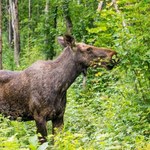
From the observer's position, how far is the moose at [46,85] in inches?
341

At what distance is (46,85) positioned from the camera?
28.7ft

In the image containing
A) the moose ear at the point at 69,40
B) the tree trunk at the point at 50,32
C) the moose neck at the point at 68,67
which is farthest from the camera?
the tree trunk at the point at 50,32

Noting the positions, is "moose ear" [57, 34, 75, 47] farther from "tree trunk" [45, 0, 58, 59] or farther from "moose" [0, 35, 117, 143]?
"tree trunk" [45, 0, 58, 59]

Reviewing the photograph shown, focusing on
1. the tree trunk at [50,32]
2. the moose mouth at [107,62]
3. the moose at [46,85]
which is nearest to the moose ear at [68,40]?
the moose at [46,85]

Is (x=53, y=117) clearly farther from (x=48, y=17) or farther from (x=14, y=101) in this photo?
(x=48, y=17)

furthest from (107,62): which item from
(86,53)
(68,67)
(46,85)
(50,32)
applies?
(50,32)

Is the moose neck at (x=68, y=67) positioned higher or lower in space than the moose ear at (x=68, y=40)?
lower

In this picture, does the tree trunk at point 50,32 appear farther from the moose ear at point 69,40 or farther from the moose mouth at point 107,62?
the moose mouth at point 107,62

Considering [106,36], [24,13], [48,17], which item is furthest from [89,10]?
[24,13]

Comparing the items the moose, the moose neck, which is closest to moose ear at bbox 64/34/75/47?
the moose

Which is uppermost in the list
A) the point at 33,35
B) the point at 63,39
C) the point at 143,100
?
the point at 63,39

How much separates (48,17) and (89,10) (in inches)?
202

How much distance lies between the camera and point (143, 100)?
770cm

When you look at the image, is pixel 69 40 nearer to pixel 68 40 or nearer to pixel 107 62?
pixel 68 40
